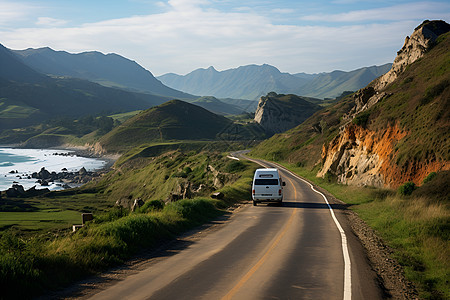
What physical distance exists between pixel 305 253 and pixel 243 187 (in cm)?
2364

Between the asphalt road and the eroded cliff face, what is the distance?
15.1m

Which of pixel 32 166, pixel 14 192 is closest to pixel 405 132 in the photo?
pixel 14 192

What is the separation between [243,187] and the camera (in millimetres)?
36938

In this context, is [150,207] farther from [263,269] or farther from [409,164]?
[409,164]

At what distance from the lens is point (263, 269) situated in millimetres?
11273

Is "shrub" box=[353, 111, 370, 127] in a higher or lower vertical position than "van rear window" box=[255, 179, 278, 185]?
higher

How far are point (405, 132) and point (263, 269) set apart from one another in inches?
1148

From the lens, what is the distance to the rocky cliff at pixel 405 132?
30.7 meters

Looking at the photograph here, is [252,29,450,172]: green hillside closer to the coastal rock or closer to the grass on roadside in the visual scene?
the grass on roadside

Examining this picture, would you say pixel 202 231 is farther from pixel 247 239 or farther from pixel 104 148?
pixel 104 148

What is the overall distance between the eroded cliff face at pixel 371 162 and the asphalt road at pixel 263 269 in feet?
49.6

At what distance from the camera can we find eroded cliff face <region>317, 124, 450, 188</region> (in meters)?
30.7

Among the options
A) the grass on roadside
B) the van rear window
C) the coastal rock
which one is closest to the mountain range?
the grass on roadside

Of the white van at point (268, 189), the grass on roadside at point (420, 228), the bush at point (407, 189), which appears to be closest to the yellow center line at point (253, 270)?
the grass on roadside at point (420, 228)
